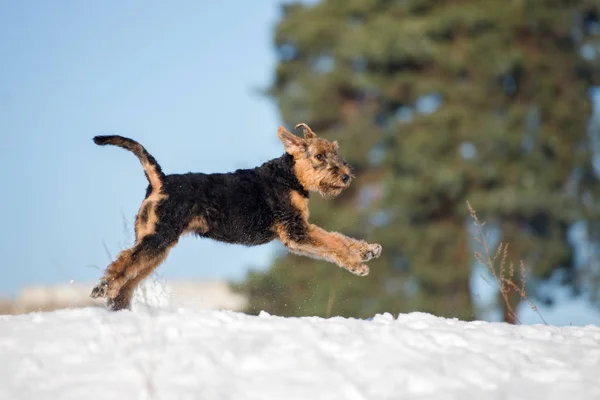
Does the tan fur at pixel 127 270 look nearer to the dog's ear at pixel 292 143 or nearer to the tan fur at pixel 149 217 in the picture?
the tan fur at pixel 149 217

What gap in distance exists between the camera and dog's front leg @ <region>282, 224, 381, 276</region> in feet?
24.5

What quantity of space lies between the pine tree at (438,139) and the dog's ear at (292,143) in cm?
1055

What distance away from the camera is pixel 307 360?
191 inches

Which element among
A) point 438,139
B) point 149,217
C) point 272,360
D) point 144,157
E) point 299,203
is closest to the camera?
point 272,360

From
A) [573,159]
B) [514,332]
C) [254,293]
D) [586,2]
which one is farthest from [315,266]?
[514,332]

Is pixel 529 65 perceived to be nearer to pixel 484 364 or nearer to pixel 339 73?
pixel 339 73

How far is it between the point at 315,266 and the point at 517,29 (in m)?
8.23

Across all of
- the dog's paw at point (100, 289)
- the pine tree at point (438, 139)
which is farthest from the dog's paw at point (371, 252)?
the pine tree at point (438, 139)

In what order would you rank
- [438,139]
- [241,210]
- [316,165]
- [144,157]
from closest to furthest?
1. [144,157]
2. [241,210]
3. [316,165]
4. [438,139]

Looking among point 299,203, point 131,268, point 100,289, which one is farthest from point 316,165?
point 100,289

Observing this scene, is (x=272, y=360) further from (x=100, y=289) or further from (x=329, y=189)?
(x=329, y=189)

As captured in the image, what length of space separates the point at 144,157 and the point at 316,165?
1.77 metres

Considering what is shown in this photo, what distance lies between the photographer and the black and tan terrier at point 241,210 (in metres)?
6.98

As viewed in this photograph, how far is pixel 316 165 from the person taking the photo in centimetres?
796
